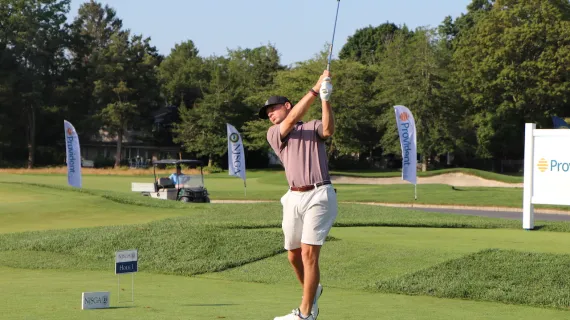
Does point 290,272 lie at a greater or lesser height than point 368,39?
lesser

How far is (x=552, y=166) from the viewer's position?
18359 mm

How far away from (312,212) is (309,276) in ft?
1.85

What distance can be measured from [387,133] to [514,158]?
17.8 m

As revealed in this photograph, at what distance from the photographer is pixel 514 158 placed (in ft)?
269

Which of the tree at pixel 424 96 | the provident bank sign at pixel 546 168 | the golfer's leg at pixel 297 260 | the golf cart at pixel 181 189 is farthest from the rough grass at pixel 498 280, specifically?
the tree at pixel 424 96

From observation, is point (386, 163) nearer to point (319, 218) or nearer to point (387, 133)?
point (387, 133)

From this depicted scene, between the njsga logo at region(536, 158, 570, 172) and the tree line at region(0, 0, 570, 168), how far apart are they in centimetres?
4574

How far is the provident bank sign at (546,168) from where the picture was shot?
59.4ft

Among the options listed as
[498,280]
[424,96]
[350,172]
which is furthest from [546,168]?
[350,172]

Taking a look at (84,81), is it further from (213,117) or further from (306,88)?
(306,88)

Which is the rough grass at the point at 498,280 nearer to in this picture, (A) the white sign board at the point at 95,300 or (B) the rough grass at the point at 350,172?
(A) the white sign board at the point at 95,300

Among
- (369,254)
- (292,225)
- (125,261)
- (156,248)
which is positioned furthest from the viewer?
(156,248)

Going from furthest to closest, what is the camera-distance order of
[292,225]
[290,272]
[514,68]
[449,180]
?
[514,68], [449,180], [290,272], [292,225]

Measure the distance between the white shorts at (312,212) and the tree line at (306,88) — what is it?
5672 cm
